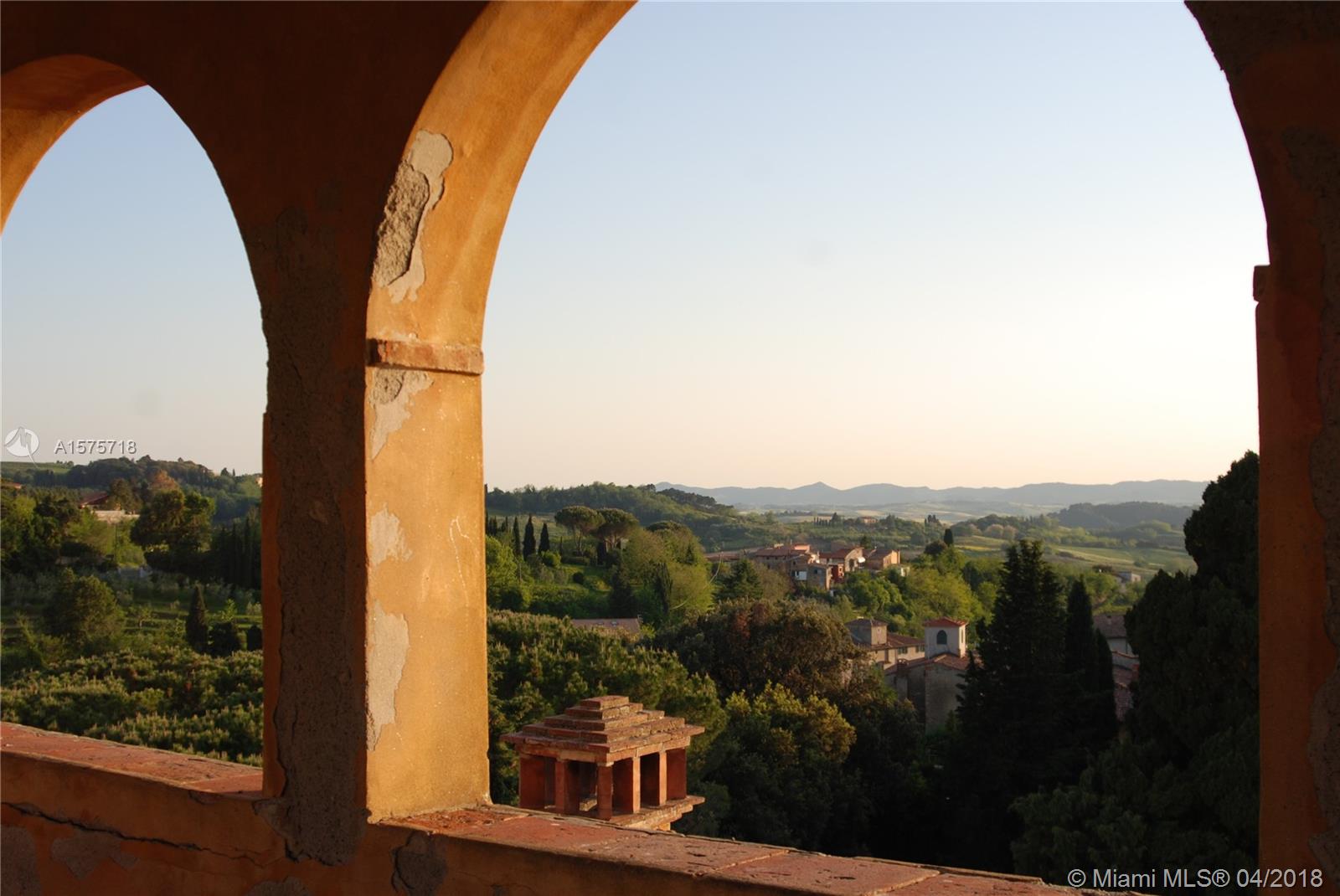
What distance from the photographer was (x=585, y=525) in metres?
61.8

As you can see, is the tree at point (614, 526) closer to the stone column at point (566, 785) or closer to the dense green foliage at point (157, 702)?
the dense green foliage at point (157, 702)

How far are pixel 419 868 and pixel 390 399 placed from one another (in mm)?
893

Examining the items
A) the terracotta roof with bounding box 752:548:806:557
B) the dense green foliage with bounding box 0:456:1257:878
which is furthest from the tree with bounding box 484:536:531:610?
the terracotta roof with bounding box 752:548:806:557

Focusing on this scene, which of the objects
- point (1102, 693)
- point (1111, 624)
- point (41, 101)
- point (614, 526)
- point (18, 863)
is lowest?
point (1111, 624)

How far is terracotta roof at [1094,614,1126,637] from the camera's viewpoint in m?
40.3

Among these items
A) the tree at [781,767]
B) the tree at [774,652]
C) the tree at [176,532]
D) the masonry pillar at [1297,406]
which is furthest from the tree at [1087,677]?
the masonry pillar at [1297,406]

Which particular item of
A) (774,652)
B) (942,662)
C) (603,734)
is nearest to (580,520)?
(942,662)

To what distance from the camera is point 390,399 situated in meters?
2.45

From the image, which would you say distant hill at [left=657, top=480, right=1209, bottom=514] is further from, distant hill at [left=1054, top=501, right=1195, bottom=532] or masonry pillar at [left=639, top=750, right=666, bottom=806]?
masonry pillar at [left=639, top=750, right=666, bottom=806]

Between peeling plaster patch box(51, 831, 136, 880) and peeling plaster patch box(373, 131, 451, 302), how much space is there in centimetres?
142

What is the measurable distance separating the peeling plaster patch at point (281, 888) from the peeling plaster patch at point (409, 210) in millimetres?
1174

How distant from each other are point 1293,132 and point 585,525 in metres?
60.5

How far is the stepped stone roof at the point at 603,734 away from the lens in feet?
31.7

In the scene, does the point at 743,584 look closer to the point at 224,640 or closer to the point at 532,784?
the point at 224,640
